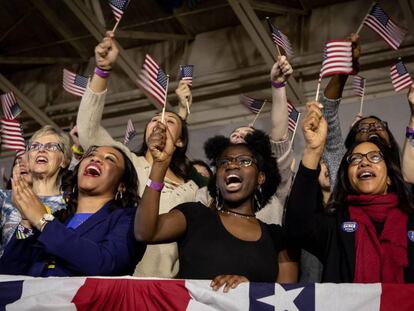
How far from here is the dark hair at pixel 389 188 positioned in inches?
99.2

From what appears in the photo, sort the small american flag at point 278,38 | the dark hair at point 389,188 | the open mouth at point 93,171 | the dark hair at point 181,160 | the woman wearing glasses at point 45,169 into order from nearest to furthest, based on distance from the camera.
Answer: the dark hair at point 389,188
the open mouth at point 93,171
the woman wearing glasses at point 45,169
the dark hair at point 181,160
the small american flag at point 278,38

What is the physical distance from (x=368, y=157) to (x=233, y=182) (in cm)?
52

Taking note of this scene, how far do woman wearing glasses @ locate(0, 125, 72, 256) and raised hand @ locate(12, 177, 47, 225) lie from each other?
20.3 inches

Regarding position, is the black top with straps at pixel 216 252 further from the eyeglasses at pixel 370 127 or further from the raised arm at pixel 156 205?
the eyeglasses at pixel 370 127

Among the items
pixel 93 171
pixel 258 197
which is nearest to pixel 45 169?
pixel 93 171

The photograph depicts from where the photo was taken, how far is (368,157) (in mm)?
2650

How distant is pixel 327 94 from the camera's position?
3271 mm

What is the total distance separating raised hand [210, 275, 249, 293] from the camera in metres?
2.08

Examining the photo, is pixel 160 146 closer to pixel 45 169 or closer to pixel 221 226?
pixel 221 226

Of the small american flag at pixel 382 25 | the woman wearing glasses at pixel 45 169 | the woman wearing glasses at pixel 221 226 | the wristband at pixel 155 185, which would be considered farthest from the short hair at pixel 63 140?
the small american flag at pixel 382 25

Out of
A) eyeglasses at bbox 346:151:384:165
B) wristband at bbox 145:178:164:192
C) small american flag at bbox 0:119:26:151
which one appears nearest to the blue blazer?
wristband at bbox 145:178:164:192

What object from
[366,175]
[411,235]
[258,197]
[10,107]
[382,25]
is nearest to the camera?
[411,235]

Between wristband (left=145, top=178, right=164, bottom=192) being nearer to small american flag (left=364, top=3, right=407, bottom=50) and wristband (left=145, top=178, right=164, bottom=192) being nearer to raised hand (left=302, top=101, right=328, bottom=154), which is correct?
raised hand (left=302, top=101, right=328, bottom=154)

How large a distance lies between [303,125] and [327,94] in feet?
2.77
